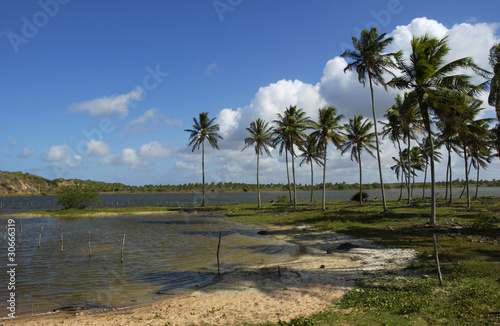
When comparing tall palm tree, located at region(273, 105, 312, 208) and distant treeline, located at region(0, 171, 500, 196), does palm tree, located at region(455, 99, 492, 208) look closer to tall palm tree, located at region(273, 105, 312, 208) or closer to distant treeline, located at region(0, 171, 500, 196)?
tall palm tree, located at region(273, 105, 312, 208)

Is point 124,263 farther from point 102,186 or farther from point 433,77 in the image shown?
point 102,186

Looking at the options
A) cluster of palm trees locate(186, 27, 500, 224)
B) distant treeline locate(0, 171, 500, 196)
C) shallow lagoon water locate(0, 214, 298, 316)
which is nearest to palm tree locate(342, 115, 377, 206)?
cluster of palm trees locate(186, 27, 500, 224)

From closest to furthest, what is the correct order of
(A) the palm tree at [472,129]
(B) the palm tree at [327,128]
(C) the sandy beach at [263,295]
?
(C) the sandy beach at [263,295] → (A) the palm tree at [472,129] → (B) the palm tree at [327,128]

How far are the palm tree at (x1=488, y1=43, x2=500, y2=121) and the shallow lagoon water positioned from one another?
16977 mm

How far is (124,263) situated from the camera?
733 inches

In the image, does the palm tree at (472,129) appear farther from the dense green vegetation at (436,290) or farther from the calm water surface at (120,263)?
the calm water surface at (120,263)

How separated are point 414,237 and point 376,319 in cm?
1270

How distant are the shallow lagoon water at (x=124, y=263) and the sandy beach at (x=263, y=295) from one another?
125 cm

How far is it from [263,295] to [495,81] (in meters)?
20.1

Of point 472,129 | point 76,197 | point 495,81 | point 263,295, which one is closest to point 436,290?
point 263,295

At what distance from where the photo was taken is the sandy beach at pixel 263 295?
9.74m

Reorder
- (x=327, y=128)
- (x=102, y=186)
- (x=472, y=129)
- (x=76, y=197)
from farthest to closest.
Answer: (x=102, y=186)
(x=76, y=197)
(x=327, y=128)
(x=472, y=129)

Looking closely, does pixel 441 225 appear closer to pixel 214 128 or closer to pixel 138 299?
pixel 138 299

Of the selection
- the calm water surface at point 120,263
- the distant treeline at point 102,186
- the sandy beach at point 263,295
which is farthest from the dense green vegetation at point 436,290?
the distant treeline at point 102,186
